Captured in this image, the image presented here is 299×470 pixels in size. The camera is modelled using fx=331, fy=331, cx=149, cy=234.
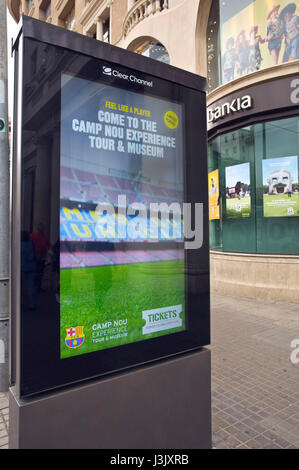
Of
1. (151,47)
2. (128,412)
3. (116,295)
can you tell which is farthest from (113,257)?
(151,47)

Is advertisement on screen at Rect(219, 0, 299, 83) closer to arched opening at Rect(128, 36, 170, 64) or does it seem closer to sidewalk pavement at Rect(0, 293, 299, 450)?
arched opening at Rect(128, 36, 170, 64)

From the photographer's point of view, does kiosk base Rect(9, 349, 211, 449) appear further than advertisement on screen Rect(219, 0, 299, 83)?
No

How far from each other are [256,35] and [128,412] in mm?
11086

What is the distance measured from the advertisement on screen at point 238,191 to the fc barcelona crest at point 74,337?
8.57 meters

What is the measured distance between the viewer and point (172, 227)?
104 inches

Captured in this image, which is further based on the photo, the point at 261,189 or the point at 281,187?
the point at 261,189

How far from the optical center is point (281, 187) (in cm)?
915

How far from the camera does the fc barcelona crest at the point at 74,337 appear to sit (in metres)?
2.12

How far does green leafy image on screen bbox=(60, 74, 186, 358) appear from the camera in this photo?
215 centimetres

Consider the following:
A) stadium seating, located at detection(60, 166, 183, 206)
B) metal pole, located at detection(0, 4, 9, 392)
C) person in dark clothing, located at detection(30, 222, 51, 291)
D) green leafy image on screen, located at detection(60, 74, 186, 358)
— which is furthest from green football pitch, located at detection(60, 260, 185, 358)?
A: metal pole, located at detection(0, 4, 9, 392)

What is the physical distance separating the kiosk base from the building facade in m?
6.67

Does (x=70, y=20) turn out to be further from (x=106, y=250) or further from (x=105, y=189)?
(x=106, y=250)

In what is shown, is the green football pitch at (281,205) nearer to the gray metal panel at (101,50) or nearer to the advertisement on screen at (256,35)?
the advertisement on screen at (256,35)

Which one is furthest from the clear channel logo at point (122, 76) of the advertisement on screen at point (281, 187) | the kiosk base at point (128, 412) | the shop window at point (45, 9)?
the shop window at point (45, 9)
